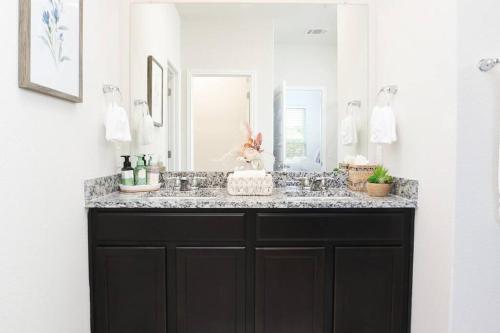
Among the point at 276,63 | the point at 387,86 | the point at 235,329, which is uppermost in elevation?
the point at 276,63

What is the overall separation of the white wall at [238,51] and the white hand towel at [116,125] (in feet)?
1.53

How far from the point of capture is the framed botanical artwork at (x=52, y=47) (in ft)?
4.13

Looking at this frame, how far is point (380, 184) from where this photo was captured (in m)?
2.00

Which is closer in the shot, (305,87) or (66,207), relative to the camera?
(66,207)

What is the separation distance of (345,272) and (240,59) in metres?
1.45

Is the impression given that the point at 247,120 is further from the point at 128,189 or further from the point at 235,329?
the point at 235,329

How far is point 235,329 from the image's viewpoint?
1.86 meters

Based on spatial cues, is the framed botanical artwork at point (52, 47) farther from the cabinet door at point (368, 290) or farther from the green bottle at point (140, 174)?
the cabinet door at point (368, 290)

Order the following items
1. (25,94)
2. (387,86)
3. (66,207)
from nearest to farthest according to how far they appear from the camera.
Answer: (25,94)
(66,207)
(387,86)

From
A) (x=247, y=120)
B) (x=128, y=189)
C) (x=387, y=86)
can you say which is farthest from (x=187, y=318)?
(x=387, y=86)

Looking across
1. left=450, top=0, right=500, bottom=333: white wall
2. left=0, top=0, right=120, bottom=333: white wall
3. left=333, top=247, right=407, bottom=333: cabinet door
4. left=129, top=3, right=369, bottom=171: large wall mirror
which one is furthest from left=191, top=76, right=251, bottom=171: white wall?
left=450, top=0, right=500, bottom=333: white wall

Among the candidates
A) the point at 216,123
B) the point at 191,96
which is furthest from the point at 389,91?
the point at 191,96

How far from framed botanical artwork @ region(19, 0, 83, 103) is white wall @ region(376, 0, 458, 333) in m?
1.59

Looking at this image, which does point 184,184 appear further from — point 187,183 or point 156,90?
point 156,90
